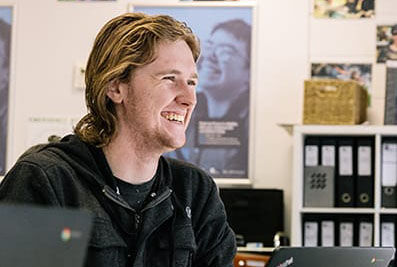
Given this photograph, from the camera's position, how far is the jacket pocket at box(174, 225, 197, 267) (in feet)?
6.09

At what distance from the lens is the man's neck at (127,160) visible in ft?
6.07

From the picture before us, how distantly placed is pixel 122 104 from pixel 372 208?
2409mm

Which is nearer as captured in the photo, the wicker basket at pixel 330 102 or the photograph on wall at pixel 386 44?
the wicker basket at pixel 330 102

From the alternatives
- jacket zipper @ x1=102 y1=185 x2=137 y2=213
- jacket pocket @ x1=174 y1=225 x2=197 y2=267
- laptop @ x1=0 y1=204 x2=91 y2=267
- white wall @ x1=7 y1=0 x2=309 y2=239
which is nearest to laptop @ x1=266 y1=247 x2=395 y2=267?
jacket pocket @ x1=174 y1=225 x2=197 y2=267

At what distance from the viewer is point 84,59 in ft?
15.2

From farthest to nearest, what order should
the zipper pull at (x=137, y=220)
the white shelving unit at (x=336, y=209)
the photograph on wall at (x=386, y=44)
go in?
the photograph on wall at (x=386, y=44)
the white shelving unit at (x=336, y=209)
the zipper pull at (x=137, y=220)

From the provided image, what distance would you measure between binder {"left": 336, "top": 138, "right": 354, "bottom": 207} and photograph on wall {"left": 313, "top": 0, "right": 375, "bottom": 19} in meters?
0.88

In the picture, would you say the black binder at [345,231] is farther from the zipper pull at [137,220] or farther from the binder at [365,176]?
the zipper pull at [137,220]

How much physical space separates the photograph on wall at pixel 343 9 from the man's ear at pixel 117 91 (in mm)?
2802

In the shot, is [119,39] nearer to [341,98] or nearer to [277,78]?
[341,98]

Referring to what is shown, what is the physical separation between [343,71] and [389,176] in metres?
0.77

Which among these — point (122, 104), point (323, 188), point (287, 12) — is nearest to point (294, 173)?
point (323, 188)

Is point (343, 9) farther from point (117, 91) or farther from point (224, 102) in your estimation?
point (117, 91)

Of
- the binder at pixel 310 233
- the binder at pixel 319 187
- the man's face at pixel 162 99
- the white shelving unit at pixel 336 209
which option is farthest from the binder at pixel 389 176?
the man's face at pixel 162 99
